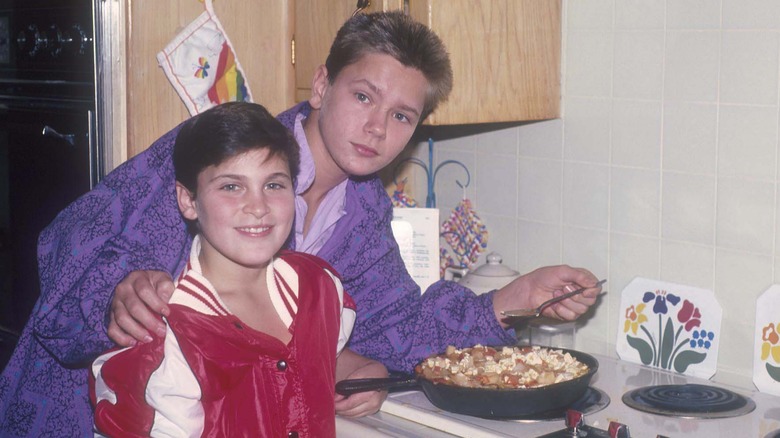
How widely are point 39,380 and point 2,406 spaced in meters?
0.10

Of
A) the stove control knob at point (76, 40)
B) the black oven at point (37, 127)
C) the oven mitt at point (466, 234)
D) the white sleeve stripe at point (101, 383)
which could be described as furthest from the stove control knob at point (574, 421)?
the stove control knob at point (76, 40)

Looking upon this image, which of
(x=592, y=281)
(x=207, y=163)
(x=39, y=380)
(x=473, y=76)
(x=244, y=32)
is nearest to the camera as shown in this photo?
(x=207, y=163)

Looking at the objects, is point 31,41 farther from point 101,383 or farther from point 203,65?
point 101,383

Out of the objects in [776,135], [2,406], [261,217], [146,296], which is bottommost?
[2,406]

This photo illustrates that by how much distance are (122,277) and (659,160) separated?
1098 mm

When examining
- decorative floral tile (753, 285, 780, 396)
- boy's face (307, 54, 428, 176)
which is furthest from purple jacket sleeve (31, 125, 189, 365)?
decorative floral tile (753, 285, 780, 396)

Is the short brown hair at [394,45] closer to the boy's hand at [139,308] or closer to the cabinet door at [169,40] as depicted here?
the cabinet door at [169,40]

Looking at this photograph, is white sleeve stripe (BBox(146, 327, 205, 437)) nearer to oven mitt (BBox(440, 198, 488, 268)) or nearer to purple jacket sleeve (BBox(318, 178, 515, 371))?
purple jacket sleeve (BBox(318, 178, 515, 371))

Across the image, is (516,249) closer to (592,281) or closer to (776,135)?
(592,281)

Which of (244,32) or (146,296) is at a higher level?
(244,32)

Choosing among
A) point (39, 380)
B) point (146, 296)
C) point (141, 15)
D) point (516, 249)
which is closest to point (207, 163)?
point (146, 296)

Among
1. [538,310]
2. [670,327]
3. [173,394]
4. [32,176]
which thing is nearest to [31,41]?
[32,176]

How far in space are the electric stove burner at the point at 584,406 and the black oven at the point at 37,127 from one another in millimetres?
1108

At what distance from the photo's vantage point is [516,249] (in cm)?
235
